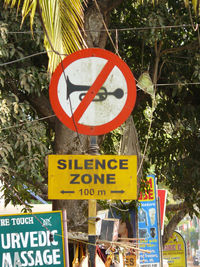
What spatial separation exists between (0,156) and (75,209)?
1.18 meters

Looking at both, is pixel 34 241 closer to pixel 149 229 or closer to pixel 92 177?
pixel 92 177

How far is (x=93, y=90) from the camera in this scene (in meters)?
4.20

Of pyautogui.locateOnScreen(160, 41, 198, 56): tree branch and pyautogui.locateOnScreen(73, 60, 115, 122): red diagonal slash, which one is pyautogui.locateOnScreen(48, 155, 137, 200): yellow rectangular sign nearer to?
pyautogui.locateOnScreen(73, 60, 115, 122): red diagonal slash

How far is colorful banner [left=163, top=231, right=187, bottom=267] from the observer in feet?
61.6

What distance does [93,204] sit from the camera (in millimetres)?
4082

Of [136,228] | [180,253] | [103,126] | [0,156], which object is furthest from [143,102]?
[180,253]

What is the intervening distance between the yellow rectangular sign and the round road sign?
0.23 m

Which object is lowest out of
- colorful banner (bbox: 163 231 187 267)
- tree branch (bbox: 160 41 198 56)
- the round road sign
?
colorful banner (bbox: 163 231 187 267)

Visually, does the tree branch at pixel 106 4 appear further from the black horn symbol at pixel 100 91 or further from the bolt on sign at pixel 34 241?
the bolt on sign at pixel 34 241

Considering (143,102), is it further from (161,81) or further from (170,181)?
(170,181)

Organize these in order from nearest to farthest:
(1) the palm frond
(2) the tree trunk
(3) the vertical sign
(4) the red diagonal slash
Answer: (4) the red diagonal slash < (1) the palm frond < (2) the tree trunk < (3) the vertical sign

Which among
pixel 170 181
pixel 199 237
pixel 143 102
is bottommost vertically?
pixel 199 237

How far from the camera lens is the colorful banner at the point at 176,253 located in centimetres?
1877

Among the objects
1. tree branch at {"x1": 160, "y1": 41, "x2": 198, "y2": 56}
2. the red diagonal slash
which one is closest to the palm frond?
the red diagonal slash
